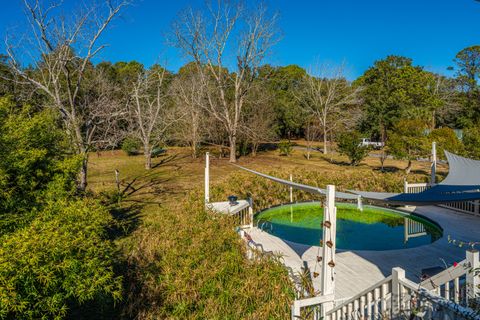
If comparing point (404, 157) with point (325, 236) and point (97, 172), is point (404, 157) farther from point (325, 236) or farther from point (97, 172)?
point (97, 172)

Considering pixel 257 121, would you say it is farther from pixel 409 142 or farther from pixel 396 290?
pixel 396 290

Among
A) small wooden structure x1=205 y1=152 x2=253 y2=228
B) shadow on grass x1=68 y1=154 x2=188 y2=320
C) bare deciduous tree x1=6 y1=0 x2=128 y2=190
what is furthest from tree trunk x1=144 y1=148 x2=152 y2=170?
small wooden structure x1=205 y1=152 x2=253 y2=228

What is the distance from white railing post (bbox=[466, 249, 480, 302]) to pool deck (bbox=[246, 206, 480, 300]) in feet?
7.18

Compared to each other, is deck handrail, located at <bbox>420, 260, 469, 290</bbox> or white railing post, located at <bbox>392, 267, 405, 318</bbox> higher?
deck handrail, located at <bbox>420, 260, 469, 290</bbox>

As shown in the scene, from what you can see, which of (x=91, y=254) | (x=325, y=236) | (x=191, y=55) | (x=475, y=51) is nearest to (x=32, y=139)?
(x=91, y=254)

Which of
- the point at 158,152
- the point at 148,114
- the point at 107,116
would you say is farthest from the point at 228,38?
the point at 107,116

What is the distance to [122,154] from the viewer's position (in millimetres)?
26656

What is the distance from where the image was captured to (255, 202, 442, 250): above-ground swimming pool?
27.2 feet

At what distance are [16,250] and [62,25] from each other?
A: 8.55 metres

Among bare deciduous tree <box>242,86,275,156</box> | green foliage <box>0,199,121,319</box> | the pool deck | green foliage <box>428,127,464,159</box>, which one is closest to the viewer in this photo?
green foliage <box>0,199,121,319</box>

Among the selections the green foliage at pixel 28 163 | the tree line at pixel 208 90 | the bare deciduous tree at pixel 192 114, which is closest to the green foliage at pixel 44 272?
the green foliage at pixel 28 163

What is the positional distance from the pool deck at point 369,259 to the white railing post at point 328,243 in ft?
3.85

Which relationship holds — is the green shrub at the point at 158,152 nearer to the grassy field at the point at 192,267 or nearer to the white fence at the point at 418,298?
the grassy field at the point at 192,267

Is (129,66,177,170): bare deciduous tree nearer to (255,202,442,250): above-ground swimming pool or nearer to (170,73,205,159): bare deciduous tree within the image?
(170,73,205,159): bare deciduous tree
